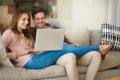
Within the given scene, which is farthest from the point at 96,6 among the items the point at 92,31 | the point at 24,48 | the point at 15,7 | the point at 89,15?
the point at 24,48

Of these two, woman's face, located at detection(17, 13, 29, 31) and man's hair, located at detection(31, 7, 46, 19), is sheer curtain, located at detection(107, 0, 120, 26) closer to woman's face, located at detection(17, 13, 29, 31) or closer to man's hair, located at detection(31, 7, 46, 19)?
man's hair, located at detection(31, 7, 46, 19)

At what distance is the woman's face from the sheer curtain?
5.88 ft

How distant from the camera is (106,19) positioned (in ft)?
13.5

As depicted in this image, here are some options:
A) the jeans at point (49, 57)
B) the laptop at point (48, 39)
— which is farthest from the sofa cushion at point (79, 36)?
the laptop at point (48, 39)

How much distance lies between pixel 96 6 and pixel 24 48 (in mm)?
1719

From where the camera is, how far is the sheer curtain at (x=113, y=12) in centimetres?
408

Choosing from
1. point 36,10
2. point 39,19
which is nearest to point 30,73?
point 39,19

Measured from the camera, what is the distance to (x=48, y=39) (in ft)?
8.46

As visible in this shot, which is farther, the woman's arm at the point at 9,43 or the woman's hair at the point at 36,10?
the woman's hair at the point at 36,10

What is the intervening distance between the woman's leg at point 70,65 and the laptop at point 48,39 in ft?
0.54

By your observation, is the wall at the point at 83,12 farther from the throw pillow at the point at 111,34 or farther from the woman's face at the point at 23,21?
the woman's face at the point at 23,21

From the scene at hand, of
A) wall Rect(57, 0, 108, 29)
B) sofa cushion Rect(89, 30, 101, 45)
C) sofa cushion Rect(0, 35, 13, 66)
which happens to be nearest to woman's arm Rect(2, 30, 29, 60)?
sofa cushion Rect(0, 35, 13, 66)

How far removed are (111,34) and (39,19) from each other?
3.69 ft

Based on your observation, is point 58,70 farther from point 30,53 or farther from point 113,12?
point 113,12
